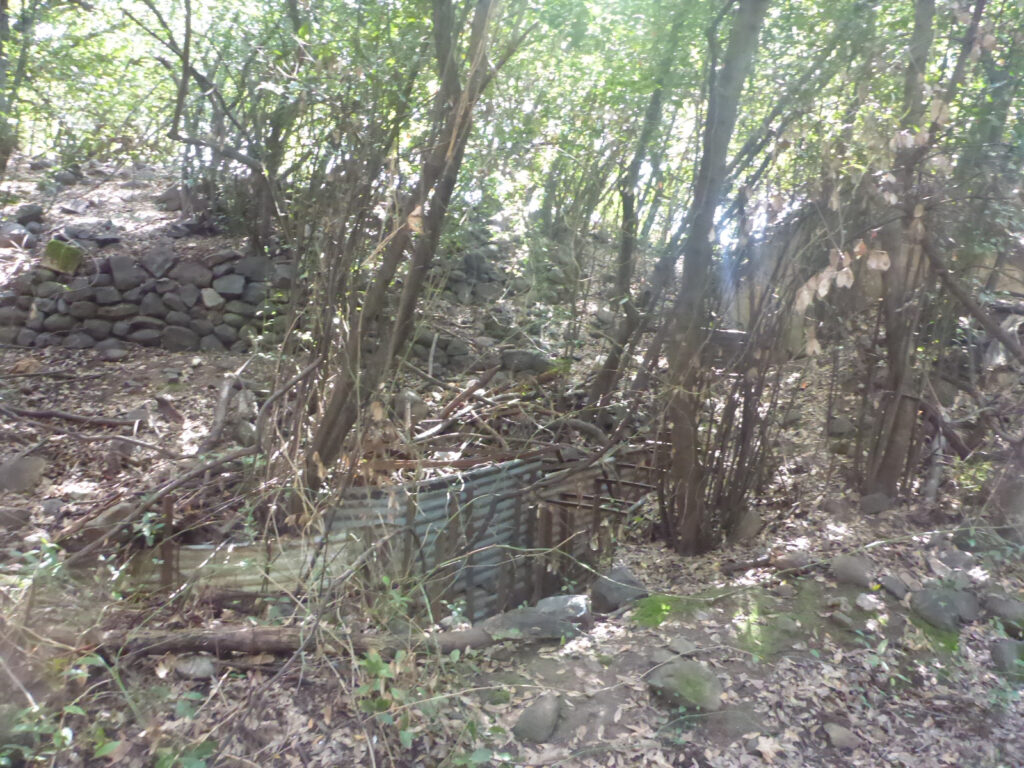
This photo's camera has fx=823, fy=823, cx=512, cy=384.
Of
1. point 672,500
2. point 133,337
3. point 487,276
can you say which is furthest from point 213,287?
point 672,500

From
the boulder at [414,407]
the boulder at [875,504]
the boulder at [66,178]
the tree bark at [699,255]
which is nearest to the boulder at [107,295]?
the boulder at [66,178]

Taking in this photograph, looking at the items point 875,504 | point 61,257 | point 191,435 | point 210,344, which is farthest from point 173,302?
point 875,504

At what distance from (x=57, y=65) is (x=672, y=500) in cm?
743

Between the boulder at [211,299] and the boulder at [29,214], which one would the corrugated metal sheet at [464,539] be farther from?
the boulder at [29,214]

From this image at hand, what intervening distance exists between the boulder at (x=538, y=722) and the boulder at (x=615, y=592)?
1.26 metres

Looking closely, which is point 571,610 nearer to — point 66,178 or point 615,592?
point 615,592

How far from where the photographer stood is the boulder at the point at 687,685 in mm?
3613

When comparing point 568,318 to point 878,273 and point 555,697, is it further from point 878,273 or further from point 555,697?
point 555,697

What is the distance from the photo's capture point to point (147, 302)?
9.12 meters

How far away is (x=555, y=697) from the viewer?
3588 mm

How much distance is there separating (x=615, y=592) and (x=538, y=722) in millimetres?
1468

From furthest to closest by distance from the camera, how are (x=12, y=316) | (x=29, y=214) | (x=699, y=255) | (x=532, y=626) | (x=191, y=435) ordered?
1. (x=29, y=214)
2. (x=12, y=316)
3. (x=191, y=435)
4. (x=699, y=255)
5. (x=532, y=626)

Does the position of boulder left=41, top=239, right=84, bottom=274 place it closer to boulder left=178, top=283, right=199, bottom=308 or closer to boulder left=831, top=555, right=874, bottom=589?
boulder left=178, top=283, right=199, bottom=308

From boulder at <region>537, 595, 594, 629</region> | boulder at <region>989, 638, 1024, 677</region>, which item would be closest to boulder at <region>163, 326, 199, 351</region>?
boulder at <region>537, 595, 594, 629</region>
